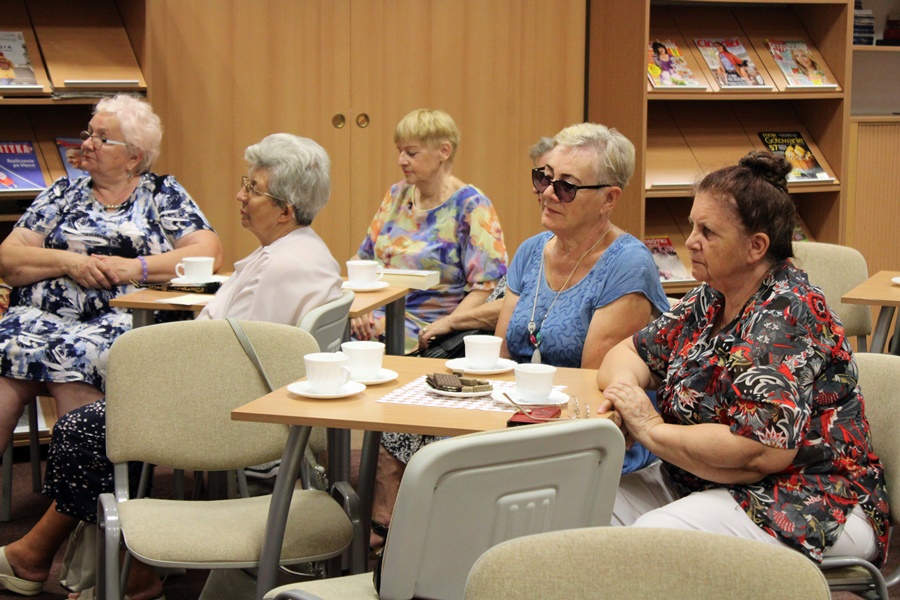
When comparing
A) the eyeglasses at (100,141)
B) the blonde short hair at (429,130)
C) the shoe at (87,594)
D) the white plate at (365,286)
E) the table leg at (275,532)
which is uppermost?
the blonde short hair at (429,130)

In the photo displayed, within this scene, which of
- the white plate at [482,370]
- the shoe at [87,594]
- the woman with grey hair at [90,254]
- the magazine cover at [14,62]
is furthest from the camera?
the magazine cover at [14,62]

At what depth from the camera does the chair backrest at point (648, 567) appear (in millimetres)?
1154

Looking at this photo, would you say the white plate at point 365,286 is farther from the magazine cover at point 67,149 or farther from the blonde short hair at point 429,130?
the magazine cover at point 67,149

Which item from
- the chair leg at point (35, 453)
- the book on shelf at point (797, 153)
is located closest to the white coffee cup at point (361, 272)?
the chair leg at point (35, 453)

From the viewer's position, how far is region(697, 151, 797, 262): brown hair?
6.87ft

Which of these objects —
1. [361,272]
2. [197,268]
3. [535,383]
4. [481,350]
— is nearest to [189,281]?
[197,268]

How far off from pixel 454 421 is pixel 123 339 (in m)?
0.85

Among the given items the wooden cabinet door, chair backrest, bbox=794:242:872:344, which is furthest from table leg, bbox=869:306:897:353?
the wooden cabinet door

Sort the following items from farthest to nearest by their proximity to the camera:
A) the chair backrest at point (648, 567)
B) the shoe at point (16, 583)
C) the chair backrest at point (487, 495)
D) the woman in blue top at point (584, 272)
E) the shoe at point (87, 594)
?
the shoe at point (16, 583)
the shoe at point (87, 594)
the woman in blue top at point (584, 272)
the chair backrest at point (487, 495)
the chair backrest at point (648, 567)

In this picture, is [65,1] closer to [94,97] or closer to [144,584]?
[94,97]

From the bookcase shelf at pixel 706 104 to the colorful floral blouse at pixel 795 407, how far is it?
2.96 meters

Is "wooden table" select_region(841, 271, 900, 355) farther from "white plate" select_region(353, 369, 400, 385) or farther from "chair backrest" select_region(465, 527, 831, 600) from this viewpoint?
"chair backrest" select_region(465, 527, 831, 600)

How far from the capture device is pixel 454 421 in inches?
78.3

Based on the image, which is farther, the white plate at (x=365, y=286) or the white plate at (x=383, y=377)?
the white plate at (x=365, y=286)
